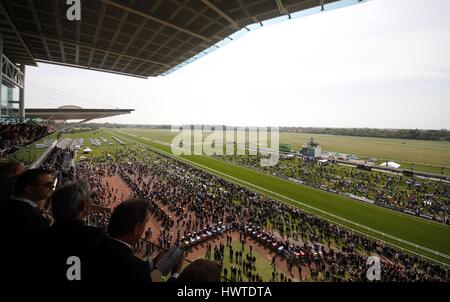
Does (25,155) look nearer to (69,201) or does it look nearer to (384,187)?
(69,201)

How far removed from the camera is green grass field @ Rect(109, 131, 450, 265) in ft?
53.6

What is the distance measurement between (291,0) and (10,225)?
7066mm

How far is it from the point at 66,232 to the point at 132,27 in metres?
8.60

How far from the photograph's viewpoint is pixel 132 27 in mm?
8477

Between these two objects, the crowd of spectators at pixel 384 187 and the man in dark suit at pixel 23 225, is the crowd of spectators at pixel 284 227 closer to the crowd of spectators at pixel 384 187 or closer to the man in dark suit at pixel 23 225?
the man in dark suit at pixel 23 225

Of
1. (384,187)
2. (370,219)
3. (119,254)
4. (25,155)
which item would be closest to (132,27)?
(25,155)

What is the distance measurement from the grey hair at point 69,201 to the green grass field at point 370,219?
19.7m

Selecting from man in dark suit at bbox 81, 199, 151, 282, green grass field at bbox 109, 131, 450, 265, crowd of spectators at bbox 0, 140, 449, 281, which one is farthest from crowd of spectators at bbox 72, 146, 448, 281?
man in dark suit at bbox 81, 199, 151, 282

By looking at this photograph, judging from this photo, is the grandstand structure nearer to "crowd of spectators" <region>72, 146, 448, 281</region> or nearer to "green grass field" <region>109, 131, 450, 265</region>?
"crowd of spectators" <region>72, 146, 448, 281</region>

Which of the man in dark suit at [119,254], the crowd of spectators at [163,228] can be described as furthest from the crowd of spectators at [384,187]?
the man in dark suit at [119,254]

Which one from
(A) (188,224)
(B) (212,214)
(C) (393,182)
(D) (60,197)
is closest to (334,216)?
(B) (212,214)

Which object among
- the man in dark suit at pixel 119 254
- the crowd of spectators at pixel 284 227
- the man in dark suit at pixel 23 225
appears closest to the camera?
the man in dark suit at pixel 119 254

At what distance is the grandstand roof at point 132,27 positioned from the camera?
6.90m

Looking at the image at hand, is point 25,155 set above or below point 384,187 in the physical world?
above
